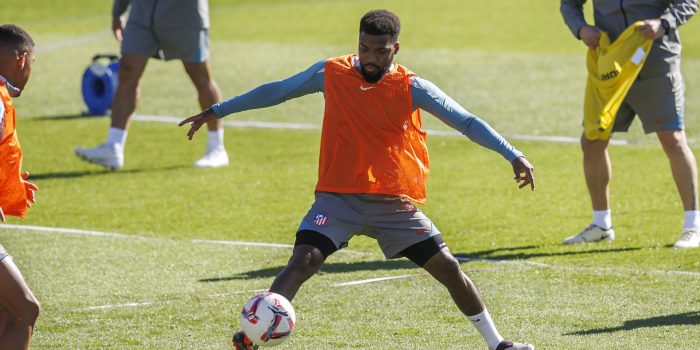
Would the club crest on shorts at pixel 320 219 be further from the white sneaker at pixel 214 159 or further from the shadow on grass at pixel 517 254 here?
the white sneaker at pixel 214 159

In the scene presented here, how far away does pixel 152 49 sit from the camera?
1328 cm

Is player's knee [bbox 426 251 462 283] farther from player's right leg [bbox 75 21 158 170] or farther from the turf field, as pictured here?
player's right leg [bbox 75 21 158 170]

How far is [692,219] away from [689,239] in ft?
0.63

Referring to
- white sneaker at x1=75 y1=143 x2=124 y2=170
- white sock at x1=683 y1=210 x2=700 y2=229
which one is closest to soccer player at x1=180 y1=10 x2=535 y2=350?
white sock at x1=683 y1=210 x2=700 y2=229

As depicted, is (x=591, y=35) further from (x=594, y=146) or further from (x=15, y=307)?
(x=15, y=307)

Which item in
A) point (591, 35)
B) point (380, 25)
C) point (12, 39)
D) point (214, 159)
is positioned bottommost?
point (214, 159)

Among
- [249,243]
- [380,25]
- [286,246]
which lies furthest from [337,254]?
[380,25]

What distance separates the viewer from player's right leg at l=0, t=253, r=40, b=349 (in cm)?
626

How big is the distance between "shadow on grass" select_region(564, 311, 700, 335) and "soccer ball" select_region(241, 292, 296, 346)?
193 cm

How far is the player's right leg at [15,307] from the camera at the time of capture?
20.5 feet

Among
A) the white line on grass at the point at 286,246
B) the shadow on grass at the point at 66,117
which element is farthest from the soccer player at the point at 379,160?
the shadow on grass at the point at 66,117

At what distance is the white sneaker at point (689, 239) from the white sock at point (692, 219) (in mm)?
39

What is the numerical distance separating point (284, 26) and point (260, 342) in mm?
19850

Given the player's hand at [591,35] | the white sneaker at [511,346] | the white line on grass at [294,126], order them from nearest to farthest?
the white sneaker at [511,346] < the player's hand at [591,35] < the white line on grass at [294,126]
